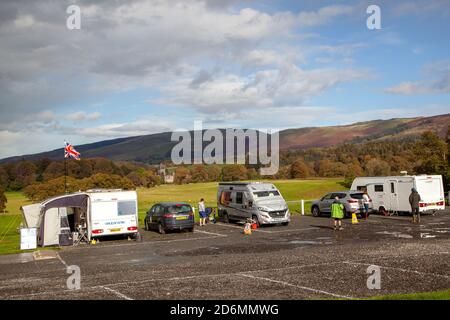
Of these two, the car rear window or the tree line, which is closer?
the car rear window

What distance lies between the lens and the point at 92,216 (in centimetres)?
2289

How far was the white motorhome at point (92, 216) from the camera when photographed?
23.0m

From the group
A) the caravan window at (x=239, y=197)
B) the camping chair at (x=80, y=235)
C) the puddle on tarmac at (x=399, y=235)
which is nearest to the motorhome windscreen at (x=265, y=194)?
the caravan window at (x=239, y=197)

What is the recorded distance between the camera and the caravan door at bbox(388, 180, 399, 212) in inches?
1193

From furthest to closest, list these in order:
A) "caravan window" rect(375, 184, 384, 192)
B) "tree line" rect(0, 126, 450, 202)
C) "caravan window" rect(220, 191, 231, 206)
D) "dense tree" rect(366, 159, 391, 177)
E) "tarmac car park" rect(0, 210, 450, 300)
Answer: "dense tree" rect(366, 159, 391, 177), "tree line" rect(0, 126, 450, 202), "caravan window" rect(375, 184, 384, 192), "caravan window" rect(220, 191, 231, 206), "tarmac car park" rect(0, 210, 450, 300)

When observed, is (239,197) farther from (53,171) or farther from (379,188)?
(53,171)

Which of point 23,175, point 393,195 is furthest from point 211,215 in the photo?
point 23,175

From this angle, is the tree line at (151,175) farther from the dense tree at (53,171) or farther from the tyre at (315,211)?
the tyre at (315,211)

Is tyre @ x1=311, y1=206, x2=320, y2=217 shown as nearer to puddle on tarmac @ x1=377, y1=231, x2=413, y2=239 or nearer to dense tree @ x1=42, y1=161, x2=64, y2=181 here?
puddle on tarmac @ x1=377, y1=231, x2=413, y2=239

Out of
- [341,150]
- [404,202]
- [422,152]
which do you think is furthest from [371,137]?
[404,202]

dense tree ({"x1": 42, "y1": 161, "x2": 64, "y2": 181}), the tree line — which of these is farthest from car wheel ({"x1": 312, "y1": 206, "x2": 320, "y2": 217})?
dense tree ({"x1": 42, "y1": 161, "x2": 64, "y2": 181})

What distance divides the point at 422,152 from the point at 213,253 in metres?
44.4

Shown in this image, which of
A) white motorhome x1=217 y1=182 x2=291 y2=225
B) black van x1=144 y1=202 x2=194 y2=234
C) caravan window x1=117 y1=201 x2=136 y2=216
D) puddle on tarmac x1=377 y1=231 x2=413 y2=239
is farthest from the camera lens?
white motorhome x1=217 y1=182 x2=291 y2=225
